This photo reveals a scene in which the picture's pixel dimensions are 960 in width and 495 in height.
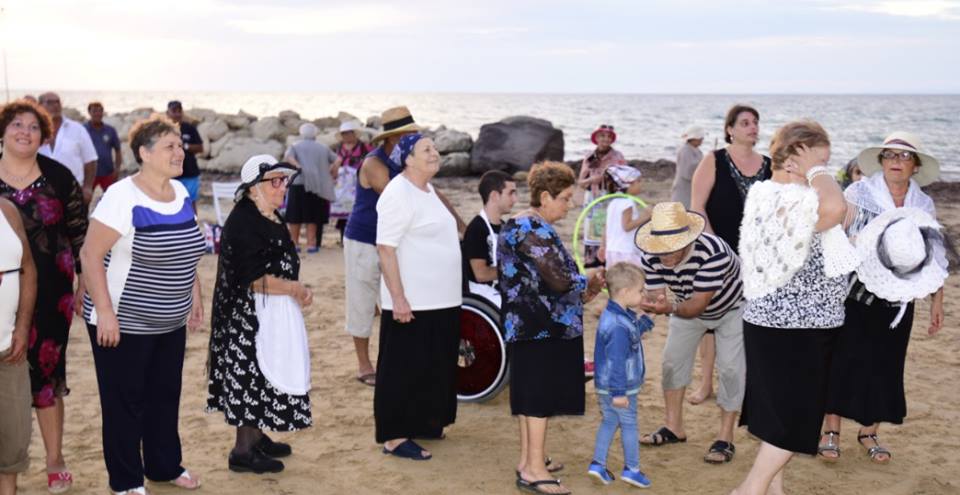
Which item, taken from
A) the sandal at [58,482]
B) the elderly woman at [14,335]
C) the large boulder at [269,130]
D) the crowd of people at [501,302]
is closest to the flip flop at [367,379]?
the crowd of people at [501,302]

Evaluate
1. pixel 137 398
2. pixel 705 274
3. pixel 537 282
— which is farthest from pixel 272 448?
pixel 705 274

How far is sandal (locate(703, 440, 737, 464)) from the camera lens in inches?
210

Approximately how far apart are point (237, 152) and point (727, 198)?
61.9 ft

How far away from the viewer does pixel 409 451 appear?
211 inches

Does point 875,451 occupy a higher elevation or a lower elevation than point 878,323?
lower

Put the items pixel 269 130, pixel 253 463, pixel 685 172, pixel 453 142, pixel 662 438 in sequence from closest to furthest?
1. pixel 253 463
2. pixel 662 438
3. pixel 685 172
4. pixel 453 142
5. pixel 269 130

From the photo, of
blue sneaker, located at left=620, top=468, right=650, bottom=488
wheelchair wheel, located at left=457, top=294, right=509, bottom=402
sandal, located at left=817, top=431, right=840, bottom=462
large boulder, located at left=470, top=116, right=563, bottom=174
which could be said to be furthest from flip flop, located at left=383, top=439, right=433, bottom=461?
large boulder, located at left=470, top=116, right=563, bottom=174

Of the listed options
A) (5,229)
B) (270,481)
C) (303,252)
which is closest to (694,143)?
(303,252)

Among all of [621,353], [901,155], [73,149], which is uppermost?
[901,155]

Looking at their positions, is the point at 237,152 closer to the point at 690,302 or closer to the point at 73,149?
the point at 73,149

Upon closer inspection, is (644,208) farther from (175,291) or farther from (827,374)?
(175,291)

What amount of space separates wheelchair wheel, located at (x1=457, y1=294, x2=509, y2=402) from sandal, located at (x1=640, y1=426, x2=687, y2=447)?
1050 millimetres

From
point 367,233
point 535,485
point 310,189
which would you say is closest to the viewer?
point 535,485

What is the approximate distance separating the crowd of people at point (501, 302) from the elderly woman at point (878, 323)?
0.04 feet
